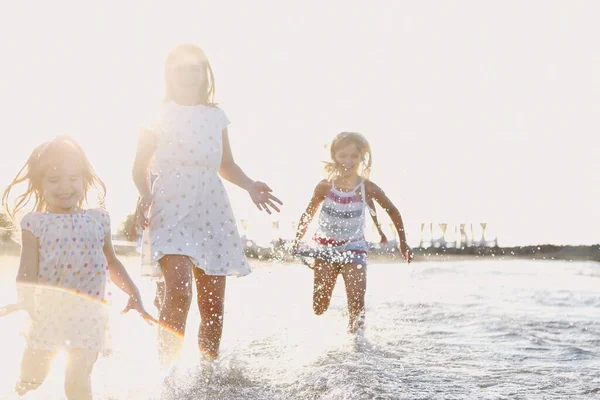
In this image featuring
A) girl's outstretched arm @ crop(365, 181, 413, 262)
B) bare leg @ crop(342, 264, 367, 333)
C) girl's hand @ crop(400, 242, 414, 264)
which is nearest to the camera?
bare leg @ crop(342, 264, 367, 333)

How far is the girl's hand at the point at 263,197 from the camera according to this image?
477 cm

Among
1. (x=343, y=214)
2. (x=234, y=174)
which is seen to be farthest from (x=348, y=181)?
(x=234, y=174)

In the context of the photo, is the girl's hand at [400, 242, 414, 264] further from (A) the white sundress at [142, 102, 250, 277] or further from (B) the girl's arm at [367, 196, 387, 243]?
(A) the white sundress at [142, 102, 250, 277]

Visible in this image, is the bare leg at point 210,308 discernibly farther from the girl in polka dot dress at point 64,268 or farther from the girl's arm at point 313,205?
the girl's arm at point 313,205

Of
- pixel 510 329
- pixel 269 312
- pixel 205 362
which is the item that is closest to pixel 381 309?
pixel 269 312

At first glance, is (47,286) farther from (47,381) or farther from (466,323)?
(466,323)

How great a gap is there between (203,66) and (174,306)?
148cm

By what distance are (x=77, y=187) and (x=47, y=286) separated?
0.46 metres

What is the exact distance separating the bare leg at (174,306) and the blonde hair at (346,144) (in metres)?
2.76

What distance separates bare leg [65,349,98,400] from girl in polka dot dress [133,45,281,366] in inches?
40.3

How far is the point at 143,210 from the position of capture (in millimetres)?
4527

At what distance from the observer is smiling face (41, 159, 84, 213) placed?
3.61 meters

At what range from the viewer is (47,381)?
459cm

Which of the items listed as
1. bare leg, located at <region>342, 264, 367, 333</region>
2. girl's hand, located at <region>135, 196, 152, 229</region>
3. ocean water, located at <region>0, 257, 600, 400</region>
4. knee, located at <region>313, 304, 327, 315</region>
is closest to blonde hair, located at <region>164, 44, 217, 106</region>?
girl's hand, located at <region>135, 196, 152, 229</region>
